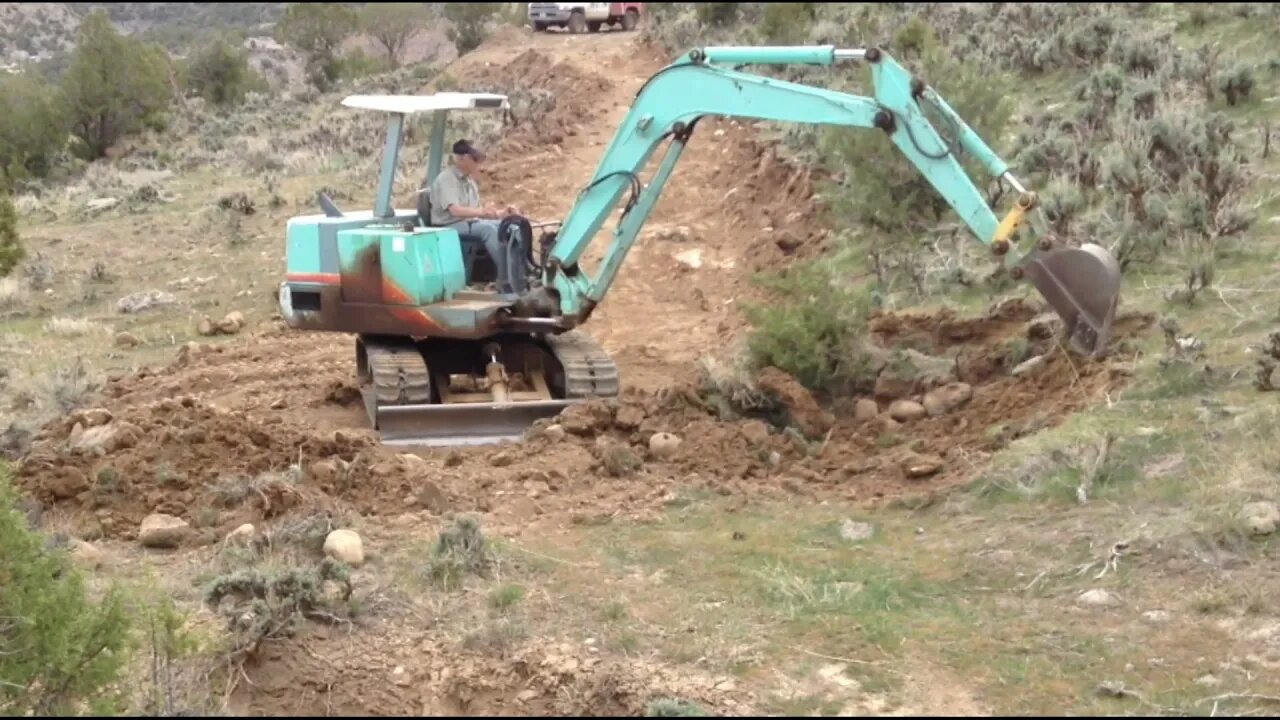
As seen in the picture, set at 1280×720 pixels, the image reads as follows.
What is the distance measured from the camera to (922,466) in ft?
28.2

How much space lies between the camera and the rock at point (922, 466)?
856 centimetres

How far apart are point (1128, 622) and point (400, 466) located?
14.1ft

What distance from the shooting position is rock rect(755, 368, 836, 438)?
994 cm

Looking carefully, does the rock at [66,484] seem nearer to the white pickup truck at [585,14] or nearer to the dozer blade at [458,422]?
the dozer blade at [458,422]

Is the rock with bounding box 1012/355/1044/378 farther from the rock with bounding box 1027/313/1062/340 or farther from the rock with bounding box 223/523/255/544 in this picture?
the rock with bounding box 223/523/255/544

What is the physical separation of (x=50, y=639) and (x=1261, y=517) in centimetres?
526

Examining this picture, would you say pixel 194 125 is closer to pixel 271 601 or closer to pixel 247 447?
pixel 247 447

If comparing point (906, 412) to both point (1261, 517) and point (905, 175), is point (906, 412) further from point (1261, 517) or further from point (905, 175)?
point (905, 175)

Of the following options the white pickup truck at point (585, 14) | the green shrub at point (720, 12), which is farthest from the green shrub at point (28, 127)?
the white pickup truck at point (585, 14)

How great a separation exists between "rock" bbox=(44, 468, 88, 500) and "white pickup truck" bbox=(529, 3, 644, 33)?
99.8 ft

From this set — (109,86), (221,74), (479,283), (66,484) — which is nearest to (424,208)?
(479,283)

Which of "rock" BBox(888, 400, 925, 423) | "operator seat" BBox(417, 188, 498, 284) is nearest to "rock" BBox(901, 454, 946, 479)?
"rock" BBox(888, 400, 925, 423)

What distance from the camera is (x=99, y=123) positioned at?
27.0m

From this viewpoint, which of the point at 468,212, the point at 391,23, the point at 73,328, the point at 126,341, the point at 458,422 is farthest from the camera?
the point at 391,23
